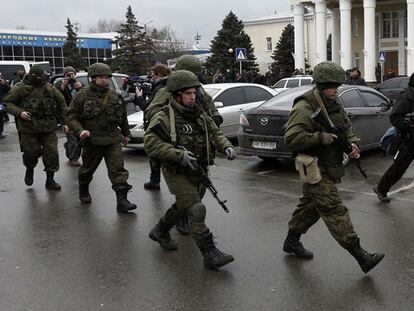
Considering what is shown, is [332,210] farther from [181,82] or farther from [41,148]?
[41,148]

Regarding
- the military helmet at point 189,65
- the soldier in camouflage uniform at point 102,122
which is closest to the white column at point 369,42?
the soldier in camouflage uniform at point 102,122

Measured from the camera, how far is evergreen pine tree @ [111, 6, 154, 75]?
2414 inches

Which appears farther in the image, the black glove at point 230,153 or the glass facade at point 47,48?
the glass facade at point 47,48

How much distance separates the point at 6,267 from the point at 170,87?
2220 mm

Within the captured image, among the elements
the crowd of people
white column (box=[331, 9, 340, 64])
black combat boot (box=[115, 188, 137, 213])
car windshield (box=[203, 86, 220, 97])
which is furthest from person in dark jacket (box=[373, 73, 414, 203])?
white column (box=[331, 9, 340, 64])

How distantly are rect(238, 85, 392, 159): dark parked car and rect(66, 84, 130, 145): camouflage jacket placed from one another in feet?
10.9

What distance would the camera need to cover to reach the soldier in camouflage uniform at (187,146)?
16.1ft

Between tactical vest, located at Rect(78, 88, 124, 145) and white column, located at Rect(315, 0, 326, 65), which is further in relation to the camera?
white column, located at Rect(315, 0, 326, 65)

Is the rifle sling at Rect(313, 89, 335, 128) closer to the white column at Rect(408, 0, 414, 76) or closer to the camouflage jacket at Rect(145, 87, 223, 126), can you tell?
the camouflage jacket at Rect(145, 87, 223, 126)

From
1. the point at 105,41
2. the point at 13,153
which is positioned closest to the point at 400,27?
the point at 105,41

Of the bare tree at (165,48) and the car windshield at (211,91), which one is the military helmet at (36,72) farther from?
the bare tree at (165,48)

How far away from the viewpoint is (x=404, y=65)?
5166 cm

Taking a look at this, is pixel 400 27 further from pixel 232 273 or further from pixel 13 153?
pixel 232 273

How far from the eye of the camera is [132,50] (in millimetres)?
61312
